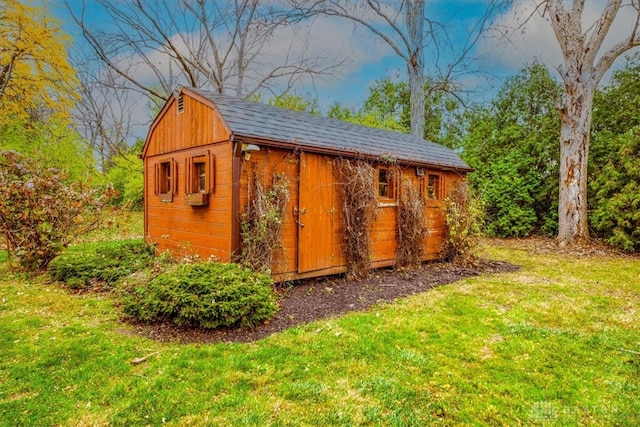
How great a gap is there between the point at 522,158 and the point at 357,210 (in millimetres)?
8839

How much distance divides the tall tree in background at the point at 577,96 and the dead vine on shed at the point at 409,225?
5811 mm

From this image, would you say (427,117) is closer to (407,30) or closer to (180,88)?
(407,30)

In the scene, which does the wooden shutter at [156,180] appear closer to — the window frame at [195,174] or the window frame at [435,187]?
the window frame at [195,174]

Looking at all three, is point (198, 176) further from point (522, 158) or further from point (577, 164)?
point (522, 158)

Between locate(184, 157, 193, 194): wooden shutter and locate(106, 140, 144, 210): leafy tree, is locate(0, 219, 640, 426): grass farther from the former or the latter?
locate(106, 140, 144, 210): leafy tree

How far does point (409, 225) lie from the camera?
24.4 ft

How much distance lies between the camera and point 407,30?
1527 centimetres

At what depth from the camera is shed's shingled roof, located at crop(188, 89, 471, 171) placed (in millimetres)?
5523

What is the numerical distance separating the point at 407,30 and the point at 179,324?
612 inches

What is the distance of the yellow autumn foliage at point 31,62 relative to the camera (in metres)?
13.3

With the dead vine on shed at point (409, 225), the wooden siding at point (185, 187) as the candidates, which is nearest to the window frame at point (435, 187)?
the dead vine on shed at point (409, 225)

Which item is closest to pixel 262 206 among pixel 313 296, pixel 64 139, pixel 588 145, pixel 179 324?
pixel 313 296

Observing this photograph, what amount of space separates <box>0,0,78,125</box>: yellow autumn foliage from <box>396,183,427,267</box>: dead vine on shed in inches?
605

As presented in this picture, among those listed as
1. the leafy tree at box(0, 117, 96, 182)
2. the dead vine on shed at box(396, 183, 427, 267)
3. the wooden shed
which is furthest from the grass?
the leafy tree at box(0, 117, 96, 182)
